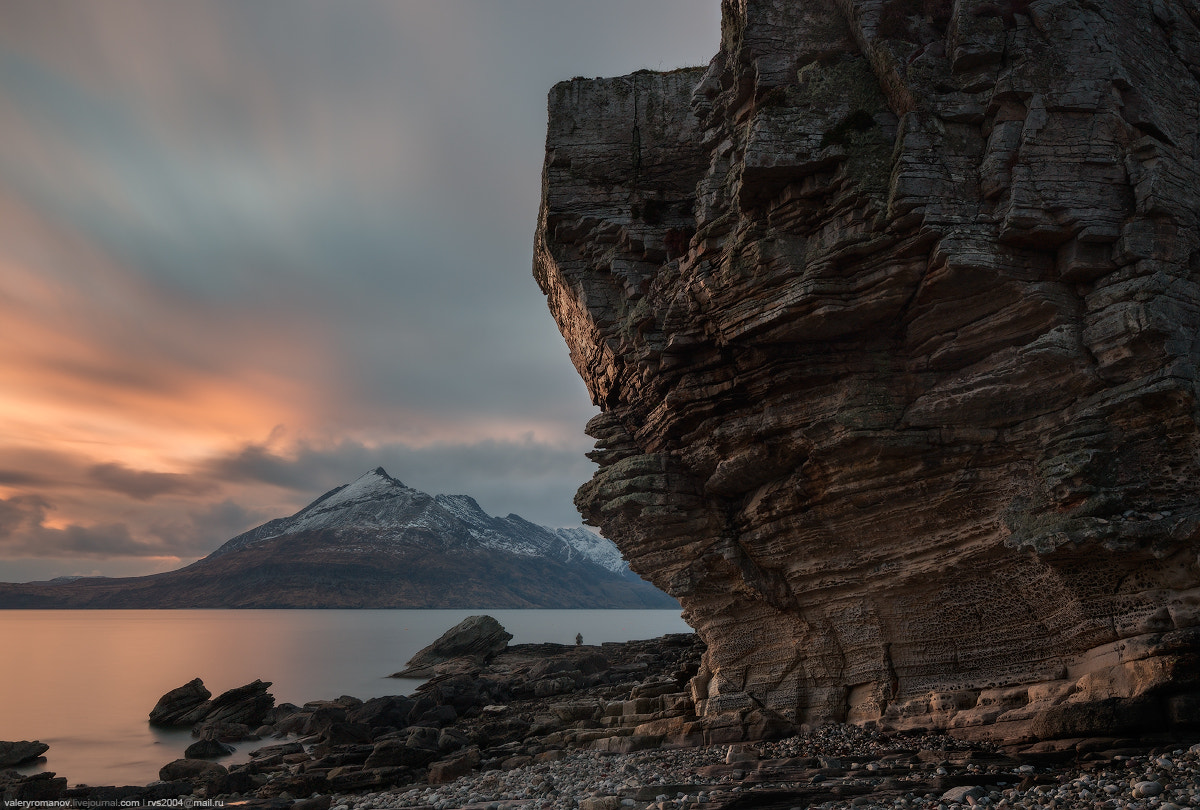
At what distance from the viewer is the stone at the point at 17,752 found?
33.5 meters

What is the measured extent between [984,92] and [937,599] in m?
14.1

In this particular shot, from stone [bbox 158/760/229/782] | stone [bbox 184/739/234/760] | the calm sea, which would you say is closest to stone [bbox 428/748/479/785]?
stone [bbox 158/760/229/782]

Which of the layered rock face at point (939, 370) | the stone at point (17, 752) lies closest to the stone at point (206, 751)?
the stone at point (17, 752)

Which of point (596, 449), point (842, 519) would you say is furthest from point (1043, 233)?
point (596, 449)

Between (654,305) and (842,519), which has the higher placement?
(654,305)

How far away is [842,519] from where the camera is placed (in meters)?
22.2

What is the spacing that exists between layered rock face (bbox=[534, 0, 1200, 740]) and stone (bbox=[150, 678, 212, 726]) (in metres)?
36.0

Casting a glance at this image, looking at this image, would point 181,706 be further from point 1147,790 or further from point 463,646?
point 1147,790

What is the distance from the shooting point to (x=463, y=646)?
73.6 meters

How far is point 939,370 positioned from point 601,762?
1597 centimetres

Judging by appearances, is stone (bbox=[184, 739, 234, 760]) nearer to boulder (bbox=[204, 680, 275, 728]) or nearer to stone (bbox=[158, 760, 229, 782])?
stone (bbox=[158, 760, 229, 782])

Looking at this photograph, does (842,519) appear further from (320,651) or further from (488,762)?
(320,651)

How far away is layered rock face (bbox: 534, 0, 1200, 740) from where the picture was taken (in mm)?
16984

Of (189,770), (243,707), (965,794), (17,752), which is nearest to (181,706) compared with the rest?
(243,707)
